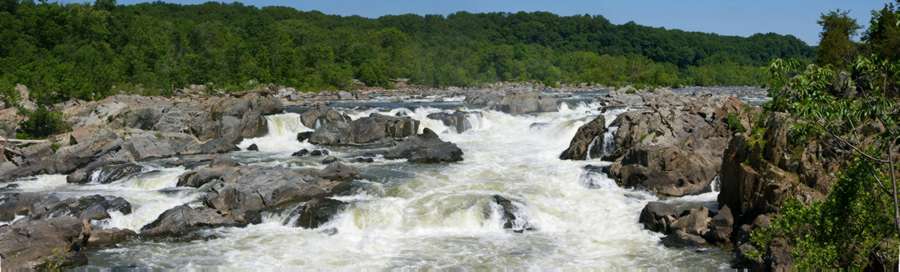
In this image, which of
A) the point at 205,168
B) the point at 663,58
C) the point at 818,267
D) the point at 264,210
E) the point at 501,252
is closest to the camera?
the point at 818,267

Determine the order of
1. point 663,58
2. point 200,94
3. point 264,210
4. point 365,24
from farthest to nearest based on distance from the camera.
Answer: point 663,58 < point 365,24 < point 200,94 < point 264,210

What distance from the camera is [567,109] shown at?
187ft

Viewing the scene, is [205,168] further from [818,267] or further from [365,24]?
[365,24]

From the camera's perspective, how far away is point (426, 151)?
3441 cm

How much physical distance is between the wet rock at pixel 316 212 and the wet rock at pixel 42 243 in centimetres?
642

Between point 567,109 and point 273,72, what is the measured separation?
51.7 meters

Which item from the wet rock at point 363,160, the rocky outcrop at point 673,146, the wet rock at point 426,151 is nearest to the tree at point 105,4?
the wet rock at point 426,151

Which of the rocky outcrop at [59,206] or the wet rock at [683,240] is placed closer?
the wet rock at [683,240]

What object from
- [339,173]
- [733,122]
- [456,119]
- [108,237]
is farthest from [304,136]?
[733,122]

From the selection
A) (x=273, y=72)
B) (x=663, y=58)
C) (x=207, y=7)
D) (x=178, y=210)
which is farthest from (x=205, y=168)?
(x=663, y=58)

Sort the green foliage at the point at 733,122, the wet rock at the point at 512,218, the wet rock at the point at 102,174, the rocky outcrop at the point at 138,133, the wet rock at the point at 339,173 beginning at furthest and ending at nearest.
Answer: the rocky outcrop at the point at 138,133
the green foliage at the point at 733,122
the wet rock at the point at 102,174
the wet rock at the point at 339,173
the wet rock at the point at 512,218

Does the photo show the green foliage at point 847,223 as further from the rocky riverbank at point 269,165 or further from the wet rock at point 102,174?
the wet rock at point 102,174

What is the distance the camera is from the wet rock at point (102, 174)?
2936cm

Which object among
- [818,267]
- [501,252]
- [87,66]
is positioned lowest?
[501,252]
